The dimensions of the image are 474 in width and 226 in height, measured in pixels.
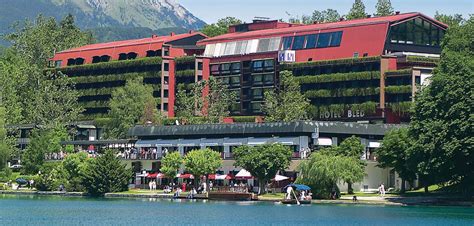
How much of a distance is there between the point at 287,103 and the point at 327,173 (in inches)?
1838

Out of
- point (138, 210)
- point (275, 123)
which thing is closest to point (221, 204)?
point (138, 210)

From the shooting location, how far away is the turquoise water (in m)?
93.2

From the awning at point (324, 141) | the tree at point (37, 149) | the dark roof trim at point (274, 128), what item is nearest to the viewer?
the dark roof trim at point (274, 128)

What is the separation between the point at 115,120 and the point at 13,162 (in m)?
20.8

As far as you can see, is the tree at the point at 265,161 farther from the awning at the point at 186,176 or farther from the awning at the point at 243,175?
the awning at the point at 186,176

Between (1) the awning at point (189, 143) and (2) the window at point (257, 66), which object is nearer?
(1) the awning at point (189, 143)

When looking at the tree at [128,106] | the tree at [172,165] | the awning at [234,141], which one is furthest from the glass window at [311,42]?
the tree at [172,165]

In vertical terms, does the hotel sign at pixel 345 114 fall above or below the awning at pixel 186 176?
above

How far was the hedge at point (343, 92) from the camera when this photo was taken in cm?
17712

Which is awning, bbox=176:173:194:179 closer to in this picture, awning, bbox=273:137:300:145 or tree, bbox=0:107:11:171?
awning, bbox=273:137:300:145

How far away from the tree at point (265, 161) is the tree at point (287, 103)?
85.1ft

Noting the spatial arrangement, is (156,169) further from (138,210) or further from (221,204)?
(138,210)

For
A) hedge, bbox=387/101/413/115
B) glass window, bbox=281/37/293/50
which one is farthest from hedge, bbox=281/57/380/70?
hedge, bbox=387/101/413/115

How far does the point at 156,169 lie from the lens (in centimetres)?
16262
